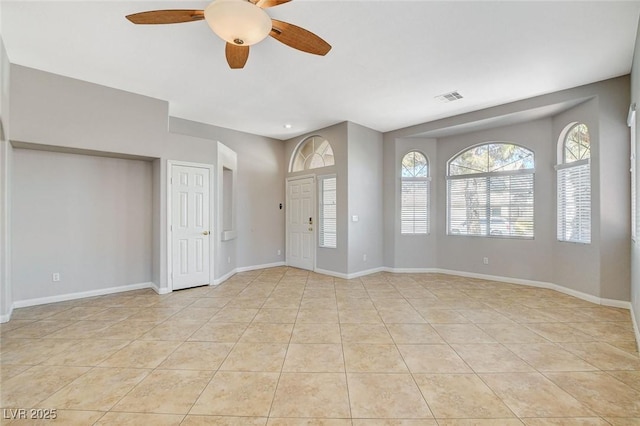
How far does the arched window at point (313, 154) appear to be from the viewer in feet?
20.3

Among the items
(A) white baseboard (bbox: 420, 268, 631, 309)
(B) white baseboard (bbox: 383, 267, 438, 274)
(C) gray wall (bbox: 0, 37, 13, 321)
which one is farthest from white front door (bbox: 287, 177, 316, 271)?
(C) gray wall (bbox: 0, 37, 13, 321)

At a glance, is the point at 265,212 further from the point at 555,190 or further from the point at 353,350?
the point at 555,190

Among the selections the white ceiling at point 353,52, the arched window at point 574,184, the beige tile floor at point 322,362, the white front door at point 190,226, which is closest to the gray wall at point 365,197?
the white ceiling at point 353,52

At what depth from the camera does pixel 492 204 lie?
5.56 m

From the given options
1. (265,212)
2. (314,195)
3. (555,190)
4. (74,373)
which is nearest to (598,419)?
(74,373)

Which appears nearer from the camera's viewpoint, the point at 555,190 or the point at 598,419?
the point at 598,419

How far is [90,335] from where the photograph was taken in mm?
3031

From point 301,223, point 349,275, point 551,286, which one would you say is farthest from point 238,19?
point 551,286

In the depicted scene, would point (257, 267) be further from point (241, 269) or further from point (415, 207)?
point (415, 207)

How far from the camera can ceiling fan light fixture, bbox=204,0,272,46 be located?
6.86 ft

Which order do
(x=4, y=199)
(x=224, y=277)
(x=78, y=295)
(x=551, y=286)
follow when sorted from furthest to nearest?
1. (x=224, y=277)
2. (x=551, y=286)
3. (x=78, y=295)
4. (x=4, y=199)

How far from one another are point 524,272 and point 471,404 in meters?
4.13

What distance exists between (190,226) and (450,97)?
4.70 meters

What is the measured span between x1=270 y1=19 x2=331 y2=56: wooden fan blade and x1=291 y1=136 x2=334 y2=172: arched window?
134 inches
